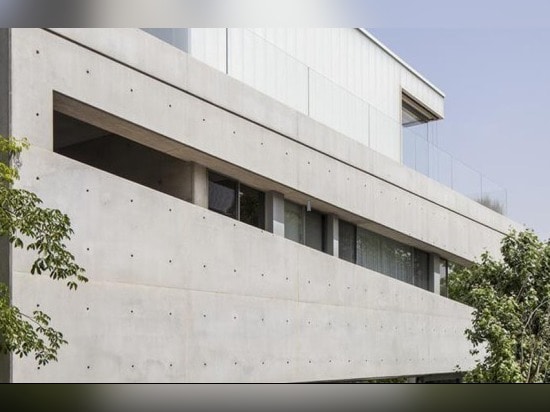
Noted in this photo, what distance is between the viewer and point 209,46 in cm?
1359

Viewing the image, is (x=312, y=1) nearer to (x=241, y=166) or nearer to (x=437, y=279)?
(x=241, y=166)

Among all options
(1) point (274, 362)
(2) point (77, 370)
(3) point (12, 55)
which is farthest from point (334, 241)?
(3) point (12, 55)

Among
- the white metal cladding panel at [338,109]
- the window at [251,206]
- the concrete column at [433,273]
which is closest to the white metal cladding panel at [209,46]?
the window at [251,206]

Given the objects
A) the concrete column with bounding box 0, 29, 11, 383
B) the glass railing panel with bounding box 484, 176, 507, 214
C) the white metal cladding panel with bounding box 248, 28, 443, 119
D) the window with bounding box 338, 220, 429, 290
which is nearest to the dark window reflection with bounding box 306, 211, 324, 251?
the window with bounding box 338, 220, 429, 290

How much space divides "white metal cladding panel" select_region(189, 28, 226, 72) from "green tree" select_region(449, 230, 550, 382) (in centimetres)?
615

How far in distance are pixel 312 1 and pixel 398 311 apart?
15.0 m

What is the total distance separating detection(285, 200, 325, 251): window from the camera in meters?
15.6

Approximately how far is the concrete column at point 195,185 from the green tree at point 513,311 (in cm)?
541

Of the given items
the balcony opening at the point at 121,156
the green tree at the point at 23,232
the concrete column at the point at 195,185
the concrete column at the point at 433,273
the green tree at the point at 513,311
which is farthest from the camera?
the concrete column at the point at 433,273

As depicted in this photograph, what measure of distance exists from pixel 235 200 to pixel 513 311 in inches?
211

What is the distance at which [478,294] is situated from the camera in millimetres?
15227

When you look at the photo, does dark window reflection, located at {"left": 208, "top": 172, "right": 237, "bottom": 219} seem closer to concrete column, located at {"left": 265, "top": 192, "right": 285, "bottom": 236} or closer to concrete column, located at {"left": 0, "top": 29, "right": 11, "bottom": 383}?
concrete column, located at {"left": 265, "top": 192, "right": 285, "bottom": 236}

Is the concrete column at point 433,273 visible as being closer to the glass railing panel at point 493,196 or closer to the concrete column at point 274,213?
the glass railing panel at point 493,196

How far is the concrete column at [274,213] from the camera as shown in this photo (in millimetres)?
14844
